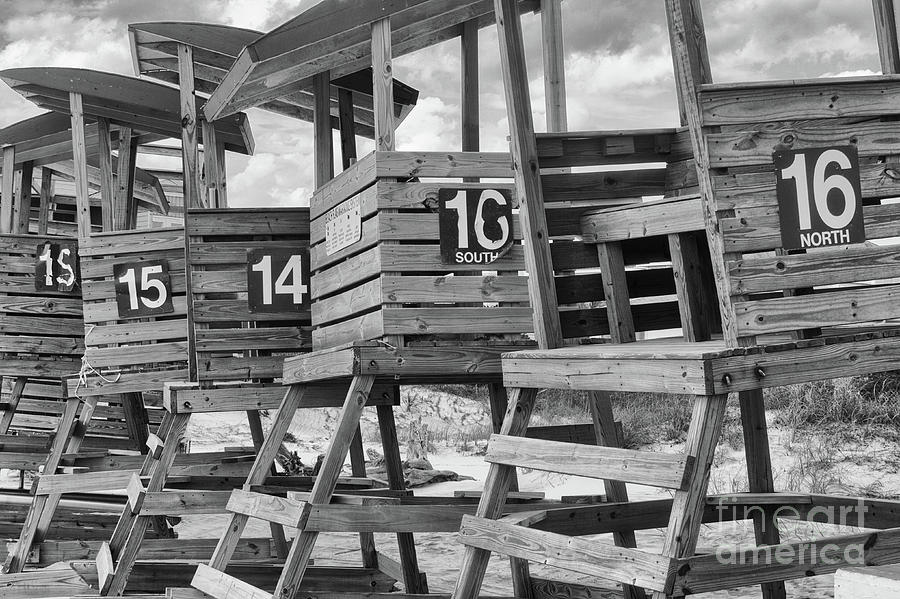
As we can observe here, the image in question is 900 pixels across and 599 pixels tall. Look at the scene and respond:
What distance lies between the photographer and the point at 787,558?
330cm

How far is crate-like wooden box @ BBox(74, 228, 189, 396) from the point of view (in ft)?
23.6

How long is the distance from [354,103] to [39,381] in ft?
13.3

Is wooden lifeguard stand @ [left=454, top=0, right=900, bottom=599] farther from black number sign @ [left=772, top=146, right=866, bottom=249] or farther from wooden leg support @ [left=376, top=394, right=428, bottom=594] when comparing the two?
wooden leg support @ [left=376, top=394, right=428, bottom=594]

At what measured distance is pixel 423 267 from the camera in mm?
5109

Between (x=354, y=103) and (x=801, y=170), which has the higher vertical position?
(x=354, y=103)

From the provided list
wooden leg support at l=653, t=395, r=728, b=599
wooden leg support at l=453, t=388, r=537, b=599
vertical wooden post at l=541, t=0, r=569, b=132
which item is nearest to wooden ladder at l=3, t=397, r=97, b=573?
vertical wooden post at l=541, t=0, r=569, b=132

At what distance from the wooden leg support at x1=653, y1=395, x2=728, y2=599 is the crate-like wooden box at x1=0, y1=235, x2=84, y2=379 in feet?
22.3

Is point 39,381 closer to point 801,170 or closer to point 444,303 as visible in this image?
point 444,303

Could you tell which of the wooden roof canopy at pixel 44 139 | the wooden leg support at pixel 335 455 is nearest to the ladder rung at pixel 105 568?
the wooden leg support at pixel 335 455

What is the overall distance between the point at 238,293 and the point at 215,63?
2.03 meters

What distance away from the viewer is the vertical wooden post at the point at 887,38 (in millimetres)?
4117

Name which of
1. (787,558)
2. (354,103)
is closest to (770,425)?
(354,103)

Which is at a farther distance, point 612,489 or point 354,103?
point 354,103

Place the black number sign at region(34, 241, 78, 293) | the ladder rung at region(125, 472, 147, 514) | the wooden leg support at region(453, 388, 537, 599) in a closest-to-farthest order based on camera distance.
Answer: the wooden leg support at region(453, 388, 537, 599), the ladder rung at region(125, 472, 147, 514), the black number sign at region(34, 241, 78, 293)
